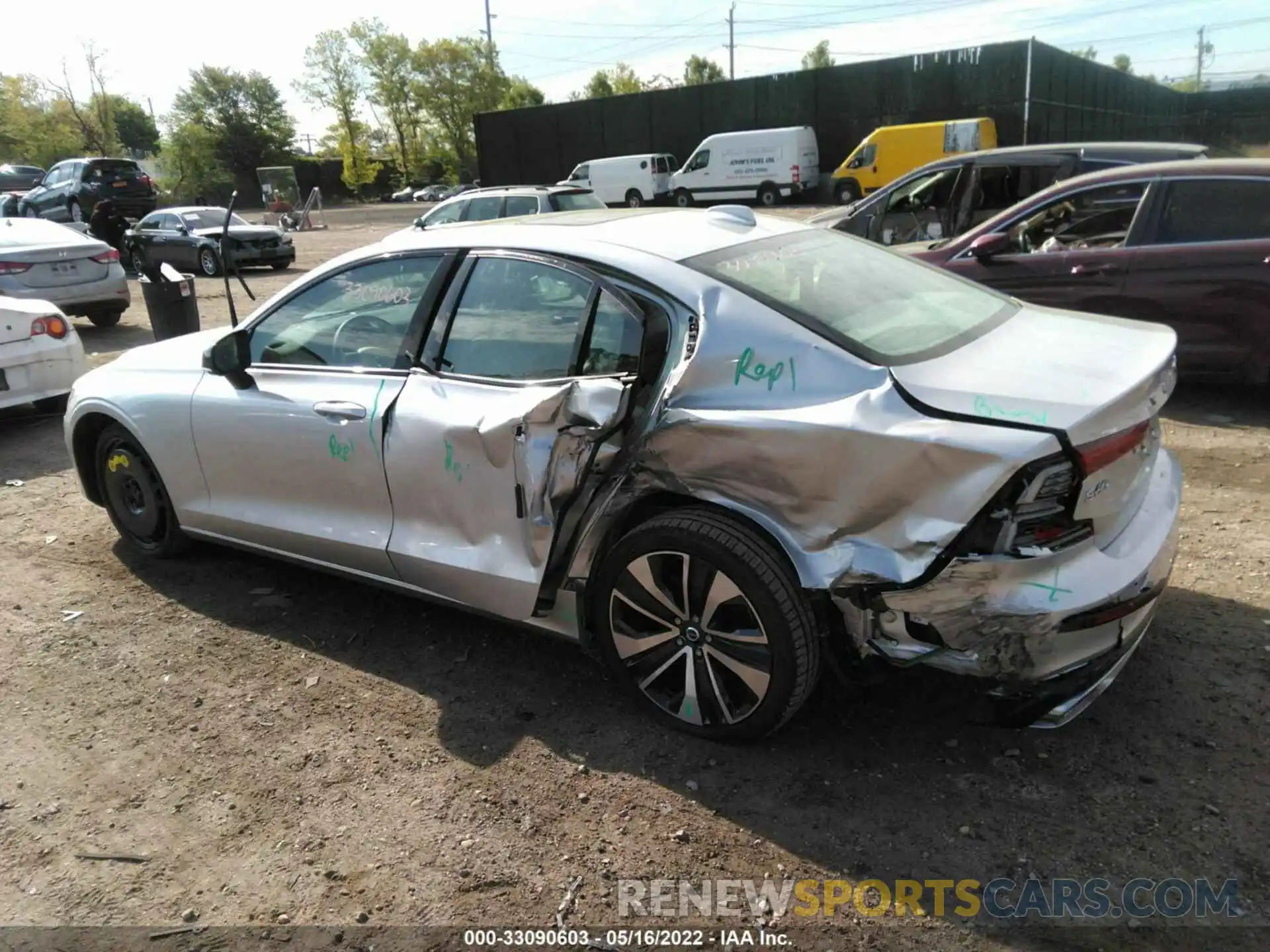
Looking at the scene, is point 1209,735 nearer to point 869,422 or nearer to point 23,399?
point 869,422

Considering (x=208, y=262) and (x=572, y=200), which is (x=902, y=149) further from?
(x=208, y=262)

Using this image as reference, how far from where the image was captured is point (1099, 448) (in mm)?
2430

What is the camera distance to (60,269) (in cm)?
1077

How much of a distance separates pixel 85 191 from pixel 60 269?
46.6 ft

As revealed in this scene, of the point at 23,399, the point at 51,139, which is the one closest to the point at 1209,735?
the point at 23,399

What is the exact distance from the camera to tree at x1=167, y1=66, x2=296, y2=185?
67.1m

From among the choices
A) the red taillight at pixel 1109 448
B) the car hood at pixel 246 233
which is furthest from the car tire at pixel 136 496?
the car hood at pixel 246 233

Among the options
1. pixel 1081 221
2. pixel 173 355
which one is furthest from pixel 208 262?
pixel 1081 221

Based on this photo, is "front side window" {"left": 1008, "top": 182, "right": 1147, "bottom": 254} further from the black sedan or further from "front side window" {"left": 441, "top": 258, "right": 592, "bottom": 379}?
the black sedan

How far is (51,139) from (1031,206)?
61.7 meters

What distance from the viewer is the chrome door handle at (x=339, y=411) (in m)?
3.47

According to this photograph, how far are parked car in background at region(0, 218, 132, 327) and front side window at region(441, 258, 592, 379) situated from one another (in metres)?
8.97

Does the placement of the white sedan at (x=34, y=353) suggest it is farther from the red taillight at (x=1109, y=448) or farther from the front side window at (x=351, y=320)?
the red taillight at (x=1109, y=448)

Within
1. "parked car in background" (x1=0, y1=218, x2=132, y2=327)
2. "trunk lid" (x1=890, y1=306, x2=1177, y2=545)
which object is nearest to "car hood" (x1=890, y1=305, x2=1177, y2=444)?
"trunk lid" (x1=890, y1=306, x2=1177, y2=545)
